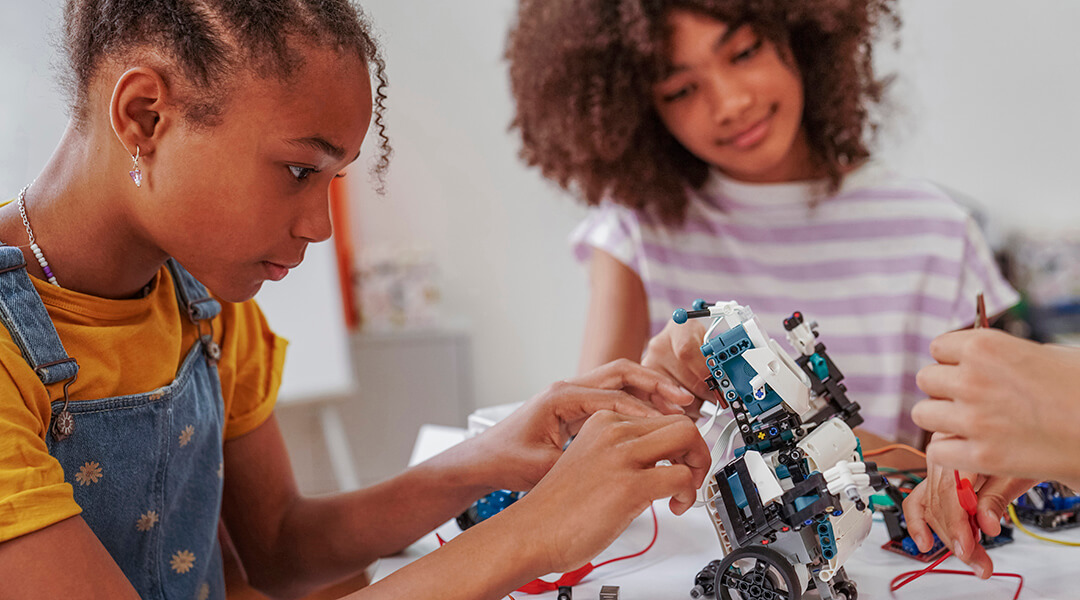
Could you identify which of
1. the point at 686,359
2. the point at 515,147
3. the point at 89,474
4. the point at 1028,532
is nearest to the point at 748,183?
the point at 686,359

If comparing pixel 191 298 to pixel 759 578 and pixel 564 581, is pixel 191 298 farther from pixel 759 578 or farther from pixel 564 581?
pixel 759 578

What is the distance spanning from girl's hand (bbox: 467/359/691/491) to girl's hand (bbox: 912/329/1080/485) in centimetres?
30

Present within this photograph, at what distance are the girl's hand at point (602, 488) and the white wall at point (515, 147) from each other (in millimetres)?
2191

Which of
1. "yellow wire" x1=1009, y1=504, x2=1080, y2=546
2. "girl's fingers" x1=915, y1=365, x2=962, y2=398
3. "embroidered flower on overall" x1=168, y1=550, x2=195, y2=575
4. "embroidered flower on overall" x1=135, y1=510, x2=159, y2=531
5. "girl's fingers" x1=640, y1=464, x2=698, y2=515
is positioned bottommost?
"yellow wire" x1=1009, y1=504, x2=1080, y2=546

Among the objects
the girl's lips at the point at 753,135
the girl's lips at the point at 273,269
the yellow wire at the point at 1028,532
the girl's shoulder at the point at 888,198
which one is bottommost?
the yellow wire at the point at 1028,532

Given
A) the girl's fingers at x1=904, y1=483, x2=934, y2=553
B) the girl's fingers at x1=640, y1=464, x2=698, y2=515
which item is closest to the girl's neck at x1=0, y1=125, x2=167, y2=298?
the girl's fingers at x1=640, y1=464, x2=698, y2=515

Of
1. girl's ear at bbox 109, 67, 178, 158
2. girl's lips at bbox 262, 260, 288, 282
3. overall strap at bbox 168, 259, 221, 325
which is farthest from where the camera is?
overall strap at bbox 168, 259, 221, 325

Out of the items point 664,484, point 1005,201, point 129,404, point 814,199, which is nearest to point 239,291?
point 129,404

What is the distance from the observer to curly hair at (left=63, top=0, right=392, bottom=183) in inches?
29.1

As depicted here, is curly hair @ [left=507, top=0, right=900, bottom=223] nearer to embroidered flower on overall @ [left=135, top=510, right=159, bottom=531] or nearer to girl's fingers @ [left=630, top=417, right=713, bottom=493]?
girl's fingers @ [left=630, top=417, right=713, bottom=493]

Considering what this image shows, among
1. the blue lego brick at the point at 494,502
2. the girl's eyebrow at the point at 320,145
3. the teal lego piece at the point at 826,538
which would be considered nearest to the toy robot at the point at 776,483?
the teal lego piece at the point at 826,538

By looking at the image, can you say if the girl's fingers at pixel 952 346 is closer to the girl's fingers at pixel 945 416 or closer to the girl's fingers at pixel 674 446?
the girl's fingers at pixel 945 416

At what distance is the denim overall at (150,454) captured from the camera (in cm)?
74

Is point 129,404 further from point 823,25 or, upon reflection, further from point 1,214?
point 823,25
